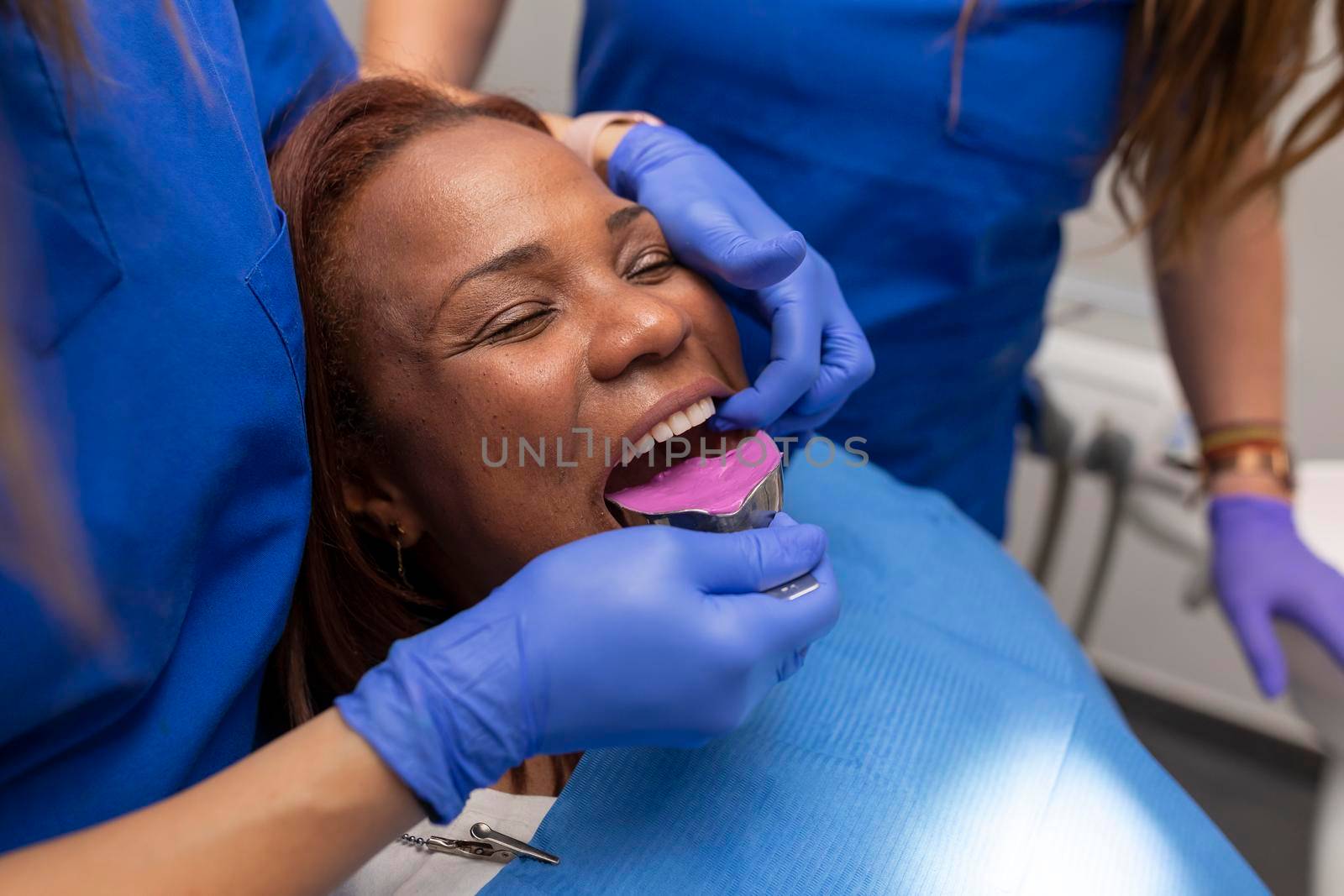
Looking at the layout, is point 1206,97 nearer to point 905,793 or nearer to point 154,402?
point 905,793

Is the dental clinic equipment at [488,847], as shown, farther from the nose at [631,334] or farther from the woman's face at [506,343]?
the nose at [631,334]

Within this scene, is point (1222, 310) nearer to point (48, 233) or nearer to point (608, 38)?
point (608, 38)

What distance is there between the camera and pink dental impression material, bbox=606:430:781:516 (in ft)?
2.81

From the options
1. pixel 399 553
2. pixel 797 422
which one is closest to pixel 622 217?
pixel 797 422

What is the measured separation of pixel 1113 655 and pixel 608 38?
1.89 metres

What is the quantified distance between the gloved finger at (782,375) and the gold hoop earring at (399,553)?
304 millimetres

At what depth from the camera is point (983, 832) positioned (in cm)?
89

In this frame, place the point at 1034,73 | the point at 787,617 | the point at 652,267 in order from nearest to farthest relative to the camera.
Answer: the point at 787,617 < the point at 652,267 < the point at 1034,73

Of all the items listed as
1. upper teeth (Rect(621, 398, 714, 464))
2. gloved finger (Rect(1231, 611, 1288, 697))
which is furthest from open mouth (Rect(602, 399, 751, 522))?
gloved finger (Rect(1231, 611, 1288, 697))

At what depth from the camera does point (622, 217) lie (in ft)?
3.02

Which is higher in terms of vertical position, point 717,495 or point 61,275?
point 61,275

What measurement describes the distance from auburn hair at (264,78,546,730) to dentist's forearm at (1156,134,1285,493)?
979 millimetres

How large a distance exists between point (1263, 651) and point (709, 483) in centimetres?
78

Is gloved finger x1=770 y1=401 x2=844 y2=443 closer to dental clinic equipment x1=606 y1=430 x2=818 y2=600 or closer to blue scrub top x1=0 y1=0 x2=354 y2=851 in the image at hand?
dental clinic equipment x1=606 y1=430 x2=818 y2=600
